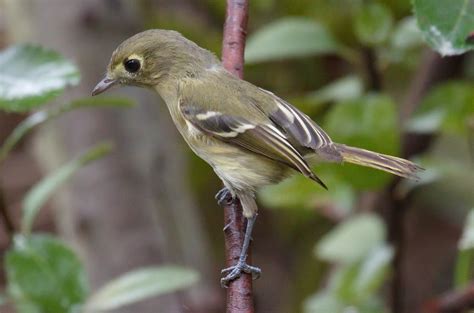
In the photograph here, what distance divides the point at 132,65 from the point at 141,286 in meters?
0.63

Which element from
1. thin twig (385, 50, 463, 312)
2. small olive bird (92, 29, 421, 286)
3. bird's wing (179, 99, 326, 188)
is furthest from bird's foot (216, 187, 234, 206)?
thin twig (385, 50, 463, 312)

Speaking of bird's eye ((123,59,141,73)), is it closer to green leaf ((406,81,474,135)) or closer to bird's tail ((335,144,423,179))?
bird's tail ((335,144,423,179))

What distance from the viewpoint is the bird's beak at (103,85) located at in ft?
8.07

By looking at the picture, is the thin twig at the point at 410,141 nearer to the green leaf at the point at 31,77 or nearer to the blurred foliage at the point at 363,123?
the blurred foliage at the point at 363,123

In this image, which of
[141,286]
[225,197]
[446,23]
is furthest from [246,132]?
[446,23]

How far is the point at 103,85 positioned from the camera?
2.46 metres

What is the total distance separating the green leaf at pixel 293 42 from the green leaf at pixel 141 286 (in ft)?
2.59

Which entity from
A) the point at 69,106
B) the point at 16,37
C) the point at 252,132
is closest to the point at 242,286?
the point at 252,132

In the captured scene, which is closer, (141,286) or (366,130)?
(141,286)

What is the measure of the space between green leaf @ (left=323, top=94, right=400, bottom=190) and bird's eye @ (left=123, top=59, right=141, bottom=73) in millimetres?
615

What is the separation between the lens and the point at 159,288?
2.36 meters

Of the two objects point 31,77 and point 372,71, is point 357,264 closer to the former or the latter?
point 372,71

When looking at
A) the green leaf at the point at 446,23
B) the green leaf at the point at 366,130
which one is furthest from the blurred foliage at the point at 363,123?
the green leaf at the point at 446,23

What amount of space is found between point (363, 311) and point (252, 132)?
3.02 feet
